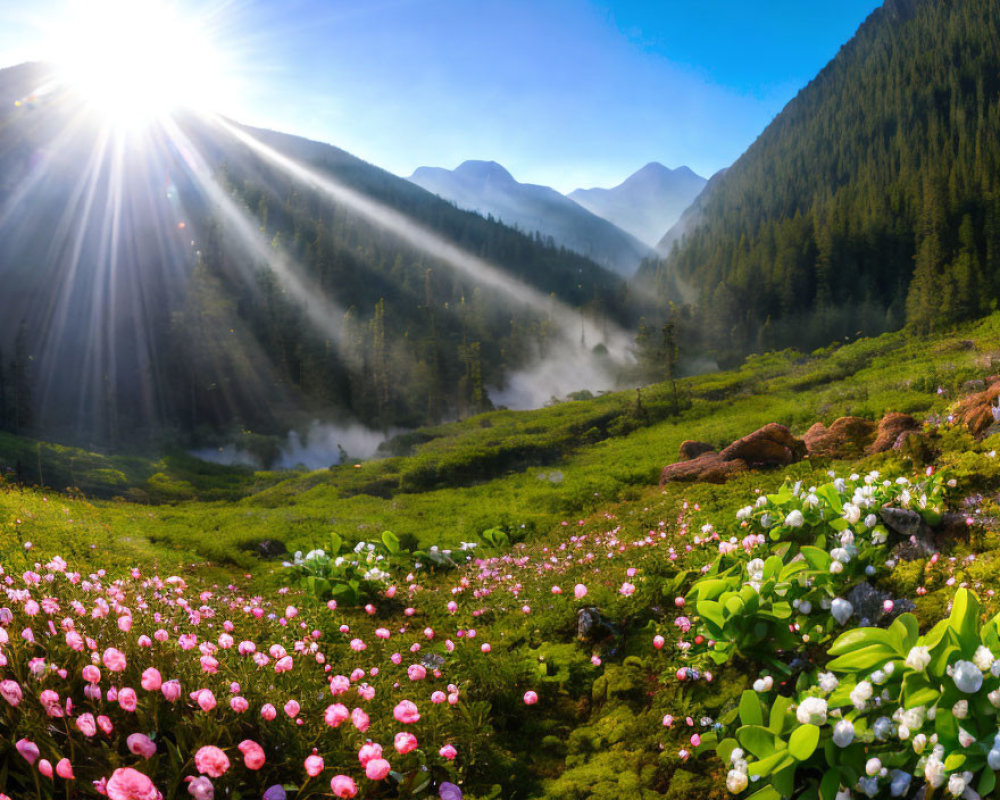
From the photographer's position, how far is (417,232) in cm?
14175

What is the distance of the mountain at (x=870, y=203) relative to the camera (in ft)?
230

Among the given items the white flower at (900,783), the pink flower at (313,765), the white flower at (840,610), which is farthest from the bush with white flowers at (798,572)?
the pink flower at (313,765)

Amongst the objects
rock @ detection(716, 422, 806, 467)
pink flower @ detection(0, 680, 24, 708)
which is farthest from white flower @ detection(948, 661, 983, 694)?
rock @ detection(716, 422, 806, 467)

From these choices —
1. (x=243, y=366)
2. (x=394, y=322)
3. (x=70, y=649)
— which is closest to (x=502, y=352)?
(x=394, y=322)

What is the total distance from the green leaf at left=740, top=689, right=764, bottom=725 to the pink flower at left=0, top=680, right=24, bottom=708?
335 centimetres

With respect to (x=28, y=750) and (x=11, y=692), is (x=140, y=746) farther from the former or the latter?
(x=11, y=692)

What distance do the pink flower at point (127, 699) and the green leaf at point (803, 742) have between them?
2951mm

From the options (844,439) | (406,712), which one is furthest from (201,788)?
(844,439)

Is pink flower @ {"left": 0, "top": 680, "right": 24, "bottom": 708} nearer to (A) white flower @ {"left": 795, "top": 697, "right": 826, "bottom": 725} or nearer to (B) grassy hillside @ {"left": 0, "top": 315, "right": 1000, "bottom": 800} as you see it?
(B) grassy hillside @ {"left": 0, "top": 315, "right": 1000, "bottom": 800}

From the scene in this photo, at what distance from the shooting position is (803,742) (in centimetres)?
231

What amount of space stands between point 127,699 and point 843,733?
10.4 feet

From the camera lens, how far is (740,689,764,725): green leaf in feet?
8.68

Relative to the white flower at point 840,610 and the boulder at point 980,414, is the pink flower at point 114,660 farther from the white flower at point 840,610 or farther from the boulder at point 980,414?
the boulder at point 980,414

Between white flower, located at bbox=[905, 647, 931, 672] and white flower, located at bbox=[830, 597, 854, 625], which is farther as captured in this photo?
white flower, located at bbox=[830, 597, 854, 625]
